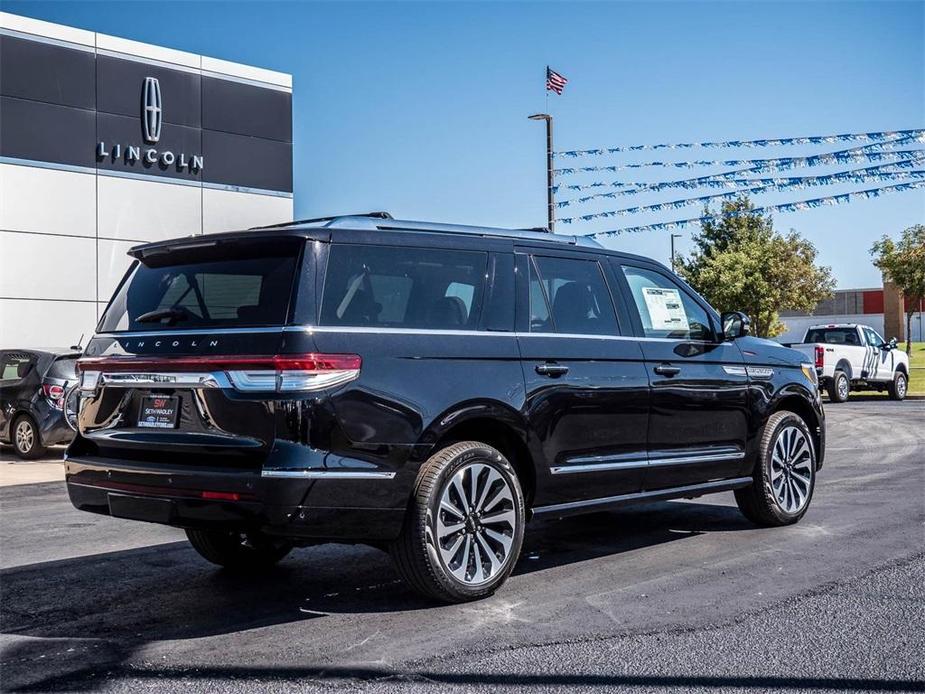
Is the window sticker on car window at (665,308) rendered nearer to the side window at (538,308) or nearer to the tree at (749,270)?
the side window at (538,308)

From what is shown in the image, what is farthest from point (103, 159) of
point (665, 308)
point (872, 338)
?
point (872, 338)

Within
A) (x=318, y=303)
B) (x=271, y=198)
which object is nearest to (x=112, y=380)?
(x=318, y=303)

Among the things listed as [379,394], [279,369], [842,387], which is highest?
[279,369]

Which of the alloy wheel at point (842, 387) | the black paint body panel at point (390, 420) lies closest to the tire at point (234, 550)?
the black paint body panel at point (390, 420)

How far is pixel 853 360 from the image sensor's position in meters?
25.5

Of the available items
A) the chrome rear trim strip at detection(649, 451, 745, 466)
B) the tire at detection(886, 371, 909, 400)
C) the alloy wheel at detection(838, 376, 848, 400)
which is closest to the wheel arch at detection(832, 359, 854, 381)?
the alloy wheel at detection(838, 376, 848, 400)

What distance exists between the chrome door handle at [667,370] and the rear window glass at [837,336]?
65.9 feet

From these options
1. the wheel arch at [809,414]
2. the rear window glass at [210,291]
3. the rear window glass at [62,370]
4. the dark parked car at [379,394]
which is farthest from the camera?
the rear window glass at [62,370]

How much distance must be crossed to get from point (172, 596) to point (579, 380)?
2562mm

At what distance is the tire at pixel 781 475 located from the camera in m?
7.73

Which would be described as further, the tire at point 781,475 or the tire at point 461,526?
the tire at point 781,475

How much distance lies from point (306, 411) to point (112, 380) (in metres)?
1.24

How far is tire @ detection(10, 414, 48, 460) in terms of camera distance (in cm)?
1434

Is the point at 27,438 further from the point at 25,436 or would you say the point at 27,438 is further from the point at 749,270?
the point at 749,270
